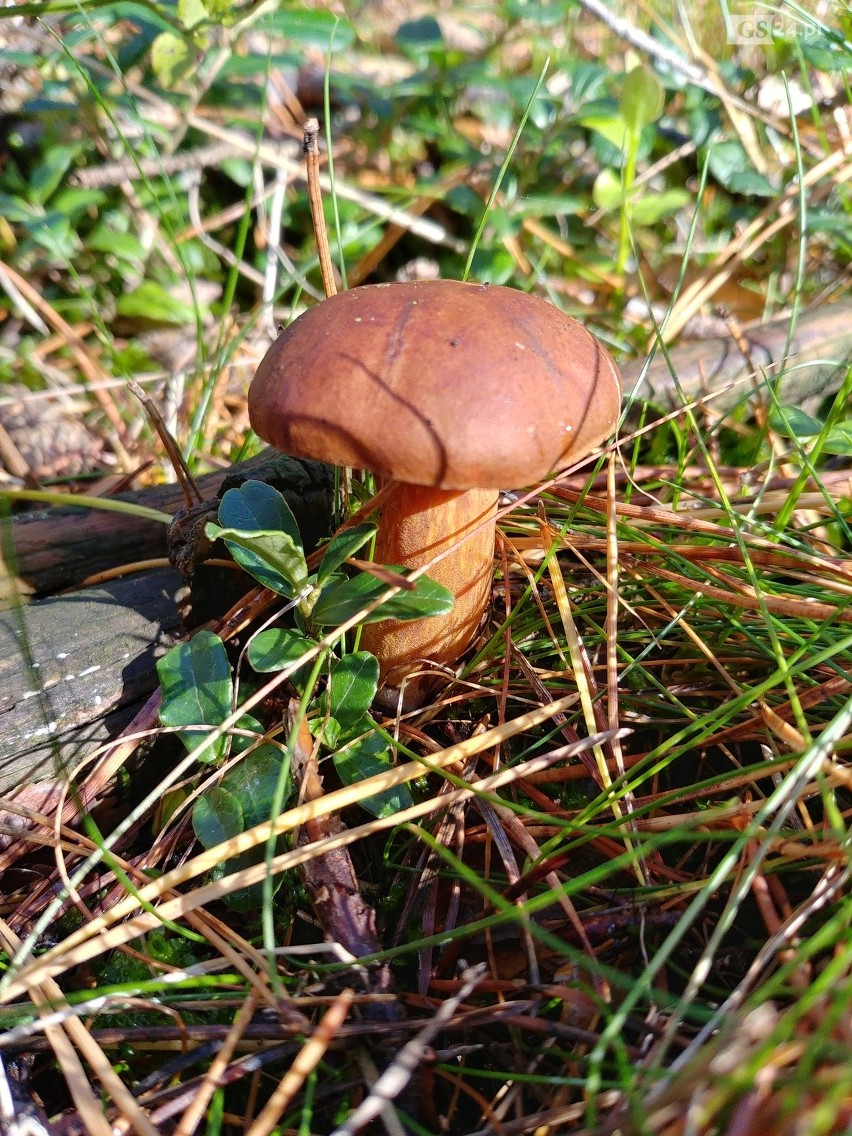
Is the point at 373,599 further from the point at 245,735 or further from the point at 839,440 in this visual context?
the point at 839,440

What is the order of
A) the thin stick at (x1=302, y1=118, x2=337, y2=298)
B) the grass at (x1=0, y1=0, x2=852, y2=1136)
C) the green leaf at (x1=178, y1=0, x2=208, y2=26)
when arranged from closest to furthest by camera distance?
the grass at (x1=0, y1=0, x2=852, y2=1136) → the thin stick at (x1=302, y1=118, x2=337, y2=298) → the green leaf at (x1=178, y1=0, x2=208, y2=26)

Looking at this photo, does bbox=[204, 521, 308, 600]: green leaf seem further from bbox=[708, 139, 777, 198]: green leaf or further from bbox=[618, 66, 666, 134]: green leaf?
bbox=[708, 139, 777, 198]: green leaf

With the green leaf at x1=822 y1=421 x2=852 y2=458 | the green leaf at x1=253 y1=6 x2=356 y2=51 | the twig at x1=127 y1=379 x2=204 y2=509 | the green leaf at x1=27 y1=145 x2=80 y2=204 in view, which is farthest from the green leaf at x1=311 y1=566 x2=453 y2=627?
the green leaf at x1=27 y1=145 x2=80 y2=204

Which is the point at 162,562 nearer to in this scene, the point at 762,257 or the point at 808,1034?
the point at 808,1034

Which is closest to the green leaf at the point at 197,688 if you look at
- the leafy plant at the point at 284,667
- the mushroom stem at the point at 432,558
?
the leafy plant at the point at 284,667

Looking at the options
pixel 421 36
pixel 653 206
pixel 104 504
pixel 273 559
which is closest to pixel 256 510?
pixel 273 559

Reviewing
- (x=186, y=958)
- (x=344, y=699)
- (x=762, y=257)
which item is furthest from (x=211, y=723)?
(x=762, y=257)
